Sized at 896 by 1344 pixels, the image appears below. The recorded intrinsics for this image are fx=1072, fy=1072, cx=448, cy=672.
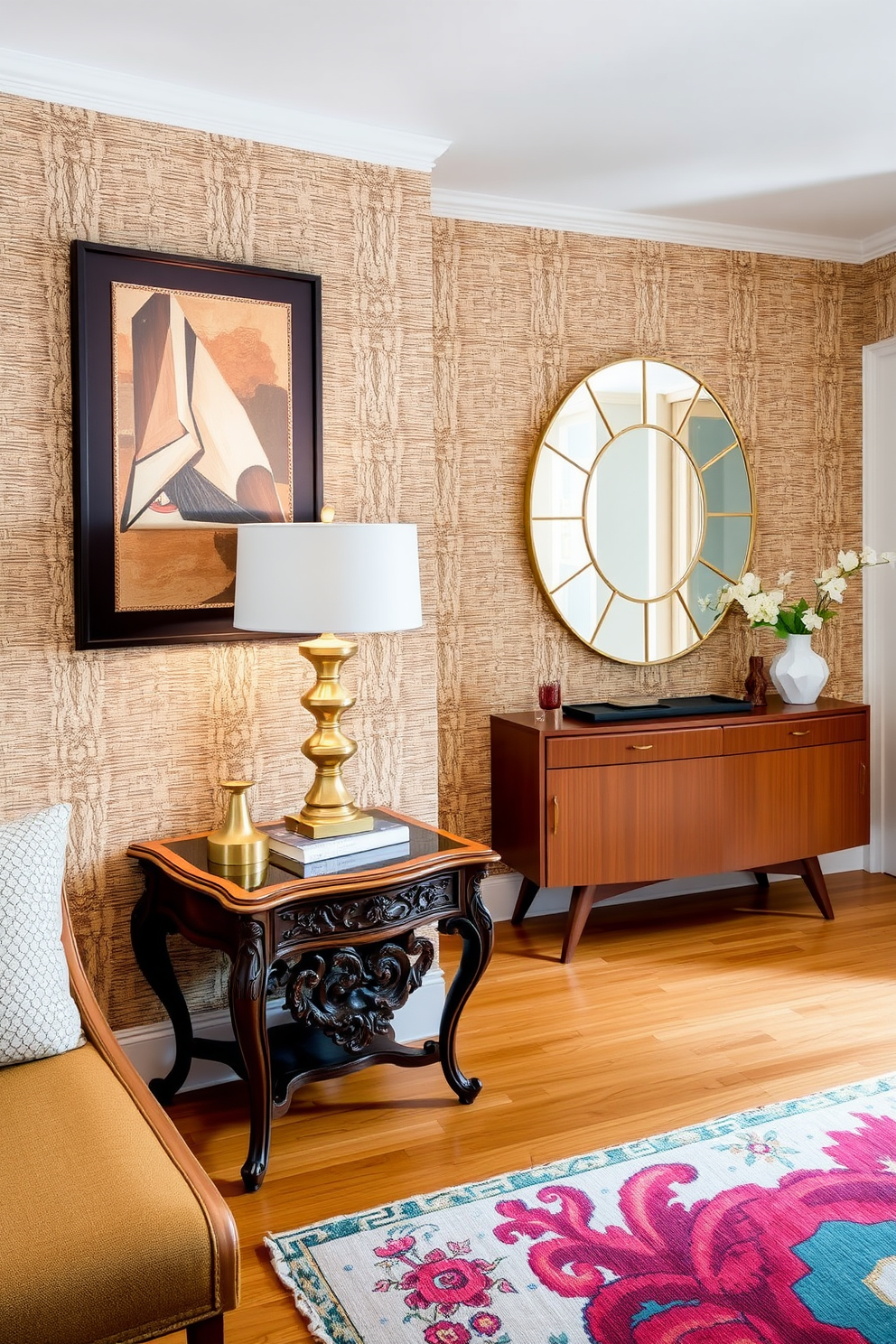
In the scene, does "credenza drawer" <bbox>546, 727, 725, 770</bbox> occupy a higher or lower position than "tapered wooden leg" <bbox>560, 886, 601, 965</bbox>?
higher

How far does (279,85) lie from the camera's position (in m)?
2.77

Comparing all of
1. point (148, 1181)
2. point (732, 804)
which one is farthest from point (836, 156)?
point (148, 1181)

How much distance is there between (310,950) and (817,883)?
7.78 ft

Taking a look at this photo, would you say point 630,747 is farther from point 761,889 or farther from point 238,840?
point 238,840

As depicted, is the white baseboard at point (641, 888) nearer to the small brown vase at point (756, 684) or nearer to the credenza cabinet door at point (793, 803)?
the credenza cabinet door at point (793, 803)

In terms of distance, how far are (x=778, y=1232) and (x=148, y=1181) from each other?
1.27m

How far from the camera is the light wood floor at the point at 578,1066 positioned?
7.73ft

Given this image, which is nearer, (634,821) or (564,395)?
(634,821)

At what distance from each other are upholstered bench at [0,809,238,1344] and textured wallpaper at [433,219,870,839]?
2253mm

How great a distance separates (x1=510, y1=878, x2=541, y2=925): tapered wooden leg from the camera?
13.0 ft

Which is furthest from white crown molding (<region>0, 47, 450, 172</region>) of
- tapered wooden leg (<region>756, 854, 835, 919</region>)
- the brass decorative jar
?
tapered wooden leg (<region>756, 854, 835, 919</region>)

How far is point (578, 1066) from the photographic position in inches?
113

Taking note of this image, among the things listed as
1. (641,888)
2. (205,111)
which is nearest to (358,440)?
(205,111)

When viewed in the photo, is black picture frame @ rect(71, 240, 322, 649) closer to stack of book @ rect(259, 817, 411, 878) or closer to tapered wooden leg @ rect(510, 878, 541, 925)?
stack of book @ rect(259, 817, 411, 878)
